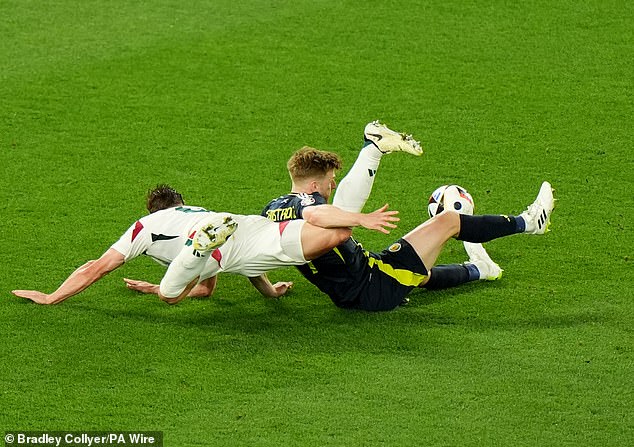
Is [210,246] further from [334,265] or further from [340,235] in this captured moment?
[334,265]

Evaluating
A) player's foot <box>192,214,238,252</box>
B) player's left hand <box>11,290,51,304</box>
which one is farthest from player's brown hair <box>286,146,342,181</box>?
player's left hand <box>11,290,51,304</box>

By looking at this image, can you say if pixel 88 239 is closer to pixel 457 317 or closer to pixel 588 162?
→ pixel 457 317

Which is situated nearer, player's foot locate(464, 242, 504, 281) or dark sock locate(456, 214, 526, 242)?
dark sock locate(456, 214, 526, 242)

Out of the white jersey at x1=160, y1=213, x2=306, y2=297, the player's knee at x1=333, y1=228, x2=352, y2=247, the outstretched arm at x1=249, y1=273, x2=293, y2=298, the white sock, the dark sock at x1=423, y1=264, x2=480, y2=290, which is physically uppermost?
the white sock

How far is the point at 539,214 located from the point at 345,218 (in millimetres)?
1299

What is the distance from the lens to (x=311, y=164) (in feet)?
21.9

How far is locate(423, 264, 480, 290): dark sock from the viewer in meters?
6.95

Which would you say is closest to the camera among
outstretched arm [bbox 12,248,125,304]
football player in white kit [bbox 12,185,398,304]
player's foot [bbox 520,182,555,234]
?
football player in white kit [bbox 12,185,398,304]

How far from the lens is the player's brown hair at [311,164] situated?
666 cm

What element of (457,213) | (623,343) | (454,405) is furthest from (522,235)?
(454,405)

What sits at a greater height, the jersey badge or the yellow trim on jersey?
the jersey badge

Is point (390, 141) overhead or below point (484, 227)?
overhead

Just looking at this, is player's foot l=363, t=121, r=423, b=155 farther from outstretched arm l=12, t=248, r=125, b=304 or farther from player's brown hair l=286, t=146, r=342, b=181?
outstretched arm l=12, t=248, r=125, b=304

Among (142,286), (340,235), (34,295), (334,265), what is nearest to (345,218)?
(340,235)
